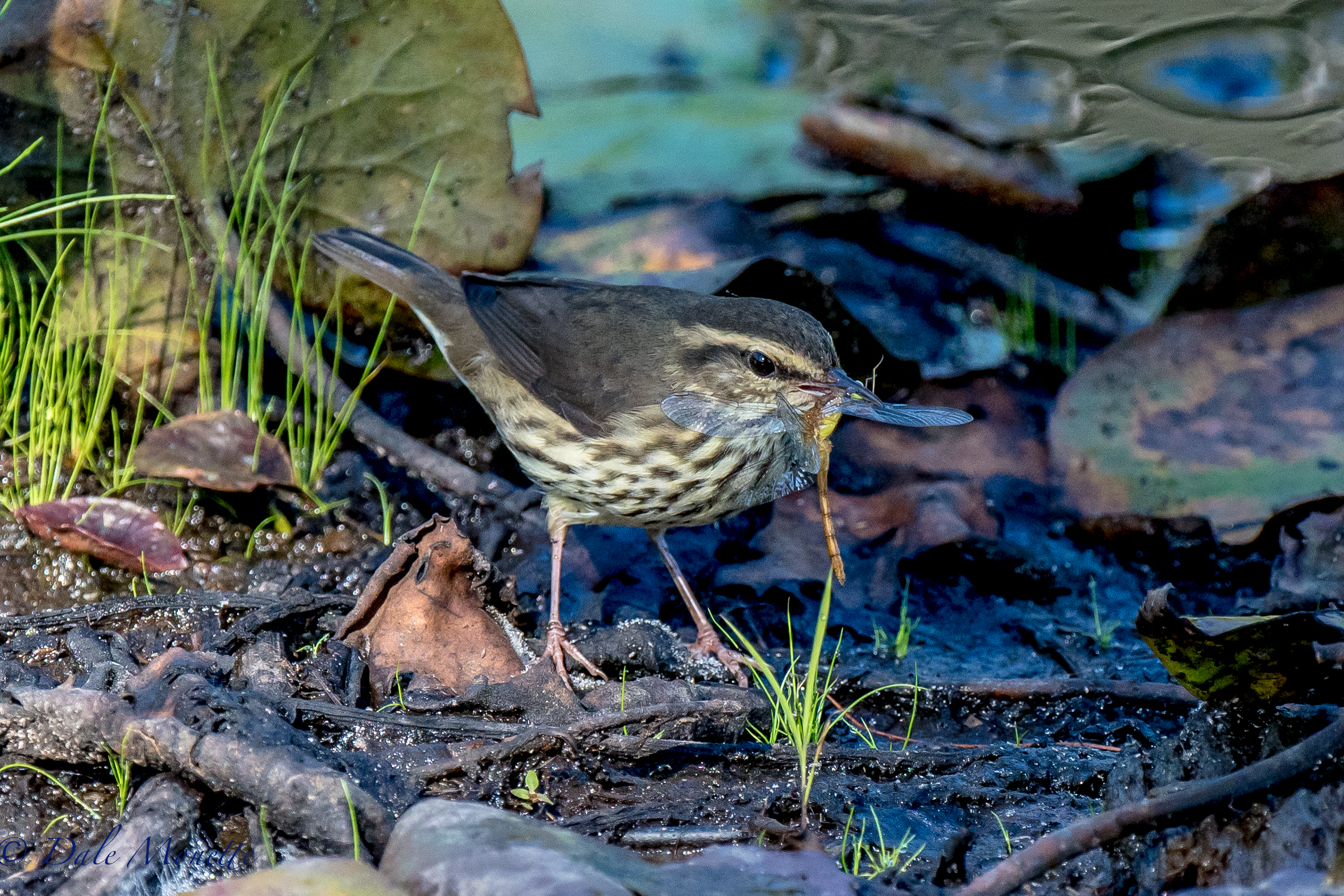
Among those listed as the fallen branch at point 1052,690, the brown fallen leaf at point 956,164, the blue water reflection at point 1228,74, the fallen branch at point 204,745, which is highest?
the blue water reflection at point 1228,74

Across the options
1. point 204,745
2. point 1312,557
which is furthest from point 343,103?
point 1312,557

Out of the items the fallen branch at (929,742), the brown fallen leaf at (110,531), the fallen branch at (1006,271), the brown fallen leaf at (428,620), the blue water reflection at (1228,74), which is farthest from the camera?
the blue water reflection at (1228,74)

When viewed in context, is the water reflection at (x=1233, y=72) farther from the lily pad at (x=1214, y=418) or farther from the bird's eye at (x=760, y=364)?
the bird's eye at (x=760, y=364)

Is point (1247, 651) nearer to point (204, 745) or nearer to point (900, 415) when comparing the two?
point (900, 415)

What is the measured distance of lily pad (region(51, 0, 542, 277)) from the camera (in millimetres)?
4480

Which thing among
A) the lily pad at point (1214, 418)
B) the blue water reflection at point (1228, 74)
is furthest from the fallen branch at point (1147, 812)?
the blue water reflection at point (1228, 74)

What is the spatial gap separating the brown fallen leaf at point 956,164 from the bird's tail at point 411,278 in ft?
8.30

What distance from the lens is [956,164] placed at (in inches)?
239

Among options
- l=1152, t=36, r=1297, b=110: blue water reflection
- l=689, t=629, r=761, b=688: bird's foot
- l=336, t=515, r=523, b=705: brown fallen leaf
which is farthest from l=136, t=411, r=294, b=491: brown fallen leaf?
l=1152, t=36, r=1297, b=110: blue water reflection

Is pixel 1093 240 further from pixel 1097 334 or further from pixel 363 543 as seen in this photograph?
pixel 363 543

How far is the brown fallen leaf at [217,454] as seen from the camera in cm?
428

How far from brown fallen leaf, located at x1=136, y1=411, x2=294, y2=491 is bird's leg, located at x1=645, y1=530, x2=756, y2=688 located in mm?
1411

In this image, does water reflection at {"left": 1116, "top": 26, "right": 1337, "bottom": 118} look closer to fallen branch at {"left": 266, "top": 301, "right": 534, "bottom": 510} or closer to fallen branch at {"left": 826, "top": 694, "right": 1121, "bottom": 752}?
fallen branch at {"left": 266, "top": 301, "right": 534, "bottom": 510}

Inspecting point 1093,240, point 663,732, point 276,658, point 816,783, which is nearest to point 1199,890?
point 816,783
